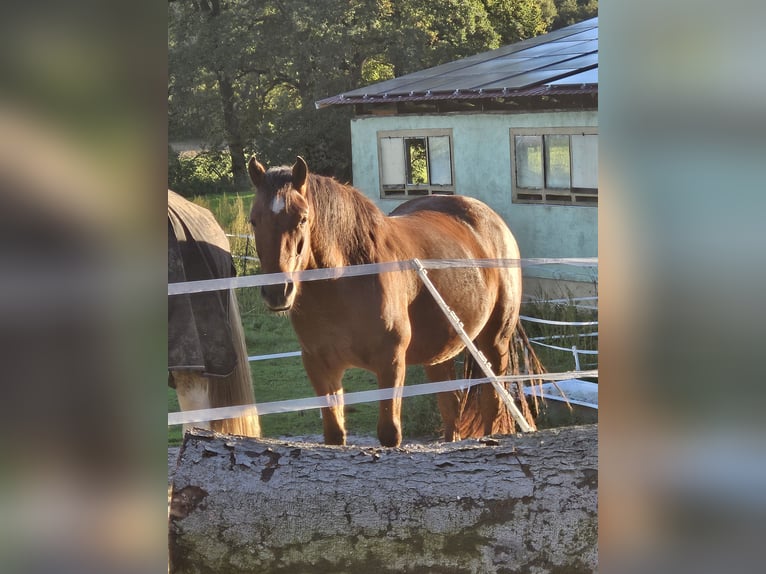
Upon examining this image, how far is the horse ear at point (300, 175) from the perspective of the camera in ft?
6.31

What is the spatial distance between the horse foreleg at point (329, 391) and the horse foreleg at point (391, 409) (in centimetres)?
10

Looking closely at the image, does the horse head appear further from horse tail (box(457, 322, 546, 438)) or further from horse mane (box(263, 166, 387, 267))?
horse tail (box(457, 322, 546, 438))

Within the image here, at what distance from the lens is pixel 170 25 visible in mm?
1857

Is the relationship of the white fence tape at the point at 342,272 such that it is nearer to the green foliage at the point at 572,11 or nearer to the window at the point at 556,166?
the window at the point at 556,166

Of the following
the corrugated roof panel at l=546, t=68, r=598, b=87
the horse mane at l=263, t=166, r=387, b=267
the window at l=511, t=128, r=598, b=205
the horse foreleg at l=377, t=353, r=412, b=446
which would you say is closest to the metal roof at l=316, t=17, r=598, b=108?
the corrugated roof panel at l=546, t=68, r=598, b=87

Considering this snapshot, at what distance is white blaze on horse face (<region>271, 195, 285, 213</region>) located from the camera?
75.5 inches

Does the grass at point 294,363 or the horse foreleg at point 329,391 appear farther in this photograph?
the horse foreleg at point 329,391

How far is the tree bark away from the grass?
0.20 meters

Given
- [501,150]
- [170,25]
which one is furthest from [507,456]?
[170,25]

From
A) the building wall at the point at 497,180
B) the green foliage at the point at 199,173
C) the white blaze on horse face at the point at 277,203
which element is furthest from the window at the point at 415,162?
the green foliage at the point at 199,173
